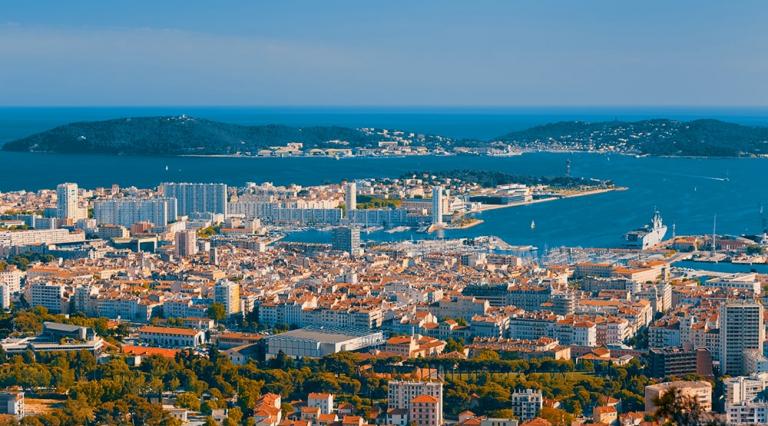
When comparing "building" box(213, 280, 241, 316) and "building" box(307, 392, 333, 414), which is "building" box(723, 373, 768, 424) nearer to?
"building" box(307, 392, 333, 414)

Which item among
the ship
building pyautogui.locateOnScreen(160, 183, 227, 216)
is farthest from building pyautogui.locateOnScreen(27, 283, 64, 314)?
Answer: building pyautogui.locateOnScreen(160, 183, 227, 216)

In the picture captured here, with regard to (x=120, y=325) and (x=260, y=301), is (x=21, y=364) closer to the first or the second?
(x=120, y=325)

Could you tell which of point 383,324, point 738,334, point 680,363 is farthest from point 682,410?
point 383,324

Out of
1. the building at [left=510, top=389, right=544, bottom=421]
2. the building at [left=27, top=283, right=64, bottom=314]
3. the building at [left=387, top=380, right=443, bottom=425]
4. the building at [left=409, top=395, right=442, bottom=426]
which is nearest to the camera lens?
the building at [left=409, top=395, right=442, bottom=426]

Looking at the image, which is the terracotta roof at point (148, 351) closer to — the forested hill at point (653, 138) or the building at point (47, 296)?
the building at point (47, 296)

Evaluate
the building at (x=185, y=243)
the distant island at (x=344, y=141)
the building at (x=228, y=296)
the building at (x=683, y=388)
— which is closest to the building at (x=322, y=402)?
the building at (x=683, y=388)

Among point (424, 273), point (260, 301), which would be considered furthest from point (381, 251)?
point (260, 301)
